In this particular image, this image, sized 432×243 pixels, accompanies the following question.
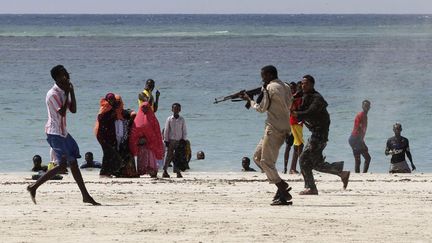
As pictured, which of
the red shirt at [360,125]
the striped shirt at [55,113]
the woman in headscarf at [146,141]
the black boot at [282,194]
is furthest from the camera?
the red shirt at [360,125]

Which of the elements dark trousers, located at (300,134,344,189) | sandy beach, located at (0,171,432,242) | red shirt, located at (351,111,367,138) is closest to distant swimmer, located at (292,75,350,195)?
dark trousers, located at (300,134,344,189)

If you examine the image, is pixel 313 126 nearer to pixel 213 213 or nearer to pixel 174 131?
pixel 213 213

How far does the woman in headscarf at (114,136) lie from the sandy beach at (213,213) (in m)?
1.14

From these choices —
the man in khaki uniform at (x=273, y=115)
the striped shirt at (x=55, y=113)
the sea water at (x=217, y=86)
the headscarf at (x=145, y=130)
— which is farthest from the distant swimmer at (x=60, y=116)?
the sea water at (x=217, y=86)

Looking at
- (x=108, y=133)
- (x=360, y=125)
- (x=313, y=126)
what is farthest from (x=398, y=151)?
(x=313, y=126)

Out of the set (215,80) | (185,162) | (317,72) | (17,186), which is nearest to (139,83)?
(215,80)

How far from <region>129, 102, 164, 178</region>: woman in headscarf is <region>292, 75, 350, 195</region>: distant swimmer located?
12.0 feet

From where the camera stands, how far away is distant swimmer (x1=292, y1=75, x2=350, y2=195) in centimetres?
1381

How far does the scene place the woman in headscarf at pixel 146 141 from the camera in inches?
679

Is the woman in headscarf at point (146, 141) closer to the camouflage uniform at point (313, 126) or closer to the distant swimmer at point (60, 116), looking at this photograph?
the camouflage uniform at point (313, 126)

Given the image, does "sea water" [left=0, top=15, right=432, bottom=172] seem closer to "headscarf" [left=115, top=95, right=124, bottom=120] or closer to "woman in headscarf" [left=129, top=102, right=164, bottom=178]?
"woman in headscarf" [left=129, top=102, right=164, bottom=178]

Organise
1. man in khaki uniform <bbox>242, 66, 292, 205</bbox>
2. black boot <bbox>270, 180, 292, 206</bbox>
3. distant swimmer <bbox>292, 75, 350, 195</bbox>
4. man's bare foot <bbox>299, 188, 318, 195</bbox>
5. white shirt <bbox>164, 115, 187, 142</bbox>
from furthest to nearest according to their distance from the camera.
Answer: white shirt <bbox>164, 115, 187, 142</bbox> → man's bare foot <bbox>299, 188, 318, 195</bbox> → distant swimmer <bbox>292, 75, 350, 195</bbox> → black boot <bbox>270, 180, 292, 206</bbox> → man in khaki uniform <bbox>242, 66, 292, 205</bbox>

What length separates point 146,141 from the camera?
17.3 metres

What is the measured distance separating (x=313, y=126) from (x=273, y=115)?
4.50ft
